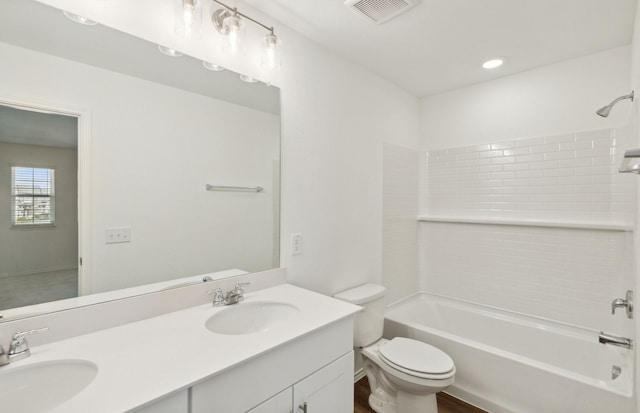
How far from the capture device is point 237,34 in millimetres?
1462

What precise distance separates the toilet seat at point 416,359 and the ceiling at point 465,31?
6.43ft

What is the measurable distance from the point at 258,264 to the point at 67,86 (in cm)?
113

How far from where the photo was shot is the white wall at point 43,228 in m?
0.96

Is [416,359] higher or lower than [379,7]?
lower

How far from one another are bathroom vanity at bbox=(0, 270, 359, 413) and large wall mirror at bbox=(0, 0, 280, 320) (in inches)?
9.0

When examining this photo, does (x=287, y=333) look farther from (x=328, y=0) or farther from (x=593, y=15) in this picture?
(x=593, y=15)

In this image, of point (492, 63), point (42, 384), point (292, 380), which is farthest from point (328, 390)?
point (492, 63)

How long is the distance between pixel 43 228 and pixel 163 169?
467 mm

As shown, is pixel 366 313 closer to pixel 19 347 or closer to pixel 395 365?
pixel 395 365

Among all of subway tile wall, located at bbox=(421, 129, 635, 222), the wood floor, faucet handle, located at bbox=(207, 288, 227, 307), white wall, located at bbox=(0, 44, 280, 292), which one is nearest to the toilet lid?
the wood floor

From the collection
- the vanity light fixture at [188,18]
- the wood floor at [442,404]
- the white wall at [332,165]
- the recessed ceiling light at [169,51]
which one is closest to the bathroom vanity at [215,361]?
the white wall at [332,165]

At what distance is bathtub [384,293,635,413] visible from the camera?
1584 millimetres

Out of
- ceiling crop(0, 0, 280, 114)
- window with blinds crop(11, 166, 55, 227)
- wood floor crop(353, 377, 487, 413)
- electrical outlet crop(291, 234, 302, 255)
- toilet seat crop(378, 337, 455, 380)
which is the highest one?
ceiling crop(0, 0, 280, 114)

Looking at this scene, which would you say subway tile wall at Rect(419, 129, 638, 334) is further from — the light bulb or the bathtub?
the light bulb
